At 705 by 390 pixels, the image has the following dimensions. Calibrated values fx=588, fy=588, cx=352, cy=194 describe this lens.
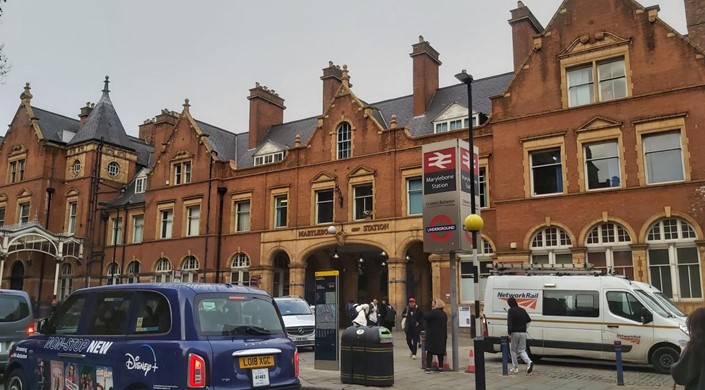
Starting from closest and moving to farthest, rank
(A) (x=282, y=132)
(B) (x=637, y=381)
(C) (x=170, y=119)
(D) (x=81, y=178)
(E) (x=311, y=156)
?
(B) (x=637, y=381) < (E) (x=311, y=156) < (A) (x=282, y=132) < (D) (x=81, y=178) < (C) (x=170, y=119)

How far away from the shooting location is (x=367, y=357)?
484 inches

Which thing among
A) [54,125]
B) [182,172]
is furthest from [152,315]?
[54,125]

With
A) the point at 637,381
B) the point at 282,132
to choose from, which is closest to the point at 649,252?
the point at 637,381

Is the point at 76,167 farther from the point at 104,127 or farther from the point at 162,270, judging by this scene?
the point at 162,270

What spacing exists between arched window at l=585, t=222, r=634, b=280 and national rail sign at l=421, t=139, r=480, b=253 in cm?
925

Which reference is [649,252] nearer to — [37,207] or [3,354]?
[3,354]

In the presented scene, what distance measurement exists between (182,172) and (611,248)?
26.2 m

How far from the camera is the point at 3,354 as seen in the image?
1172cm

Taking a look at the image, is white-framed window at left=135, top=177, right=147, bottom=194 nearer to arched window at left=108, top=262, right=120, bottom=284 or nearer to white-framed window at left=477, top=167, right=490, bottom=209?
arched window at left=108, top=262, right=120, bottom=284

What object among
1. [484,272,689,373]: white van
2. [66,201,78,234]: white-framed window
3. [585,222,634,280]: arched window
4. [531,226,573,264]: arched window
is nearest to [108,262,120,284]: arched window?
[66,201,78,234]: white-framed window

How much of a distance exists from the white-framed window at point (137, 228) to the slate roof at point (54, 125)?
32.0 ft

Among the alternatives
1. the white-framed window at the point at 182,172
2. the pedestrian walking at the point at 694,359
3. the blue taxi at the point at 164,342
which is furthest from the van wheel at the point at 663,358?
the white-framed window at the point at 182,172

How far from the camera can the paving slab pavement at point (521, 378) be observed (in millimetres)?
12258

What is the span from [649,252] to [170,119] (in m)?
35.2
